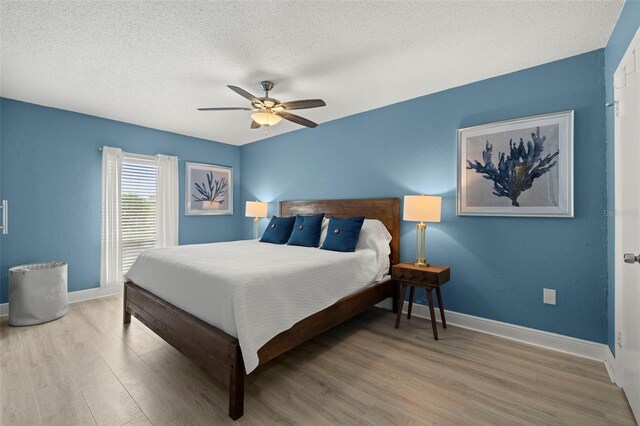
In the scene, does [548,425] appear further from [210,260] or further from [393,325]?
[210,260]

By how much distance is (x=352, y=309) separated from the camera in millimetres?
2650

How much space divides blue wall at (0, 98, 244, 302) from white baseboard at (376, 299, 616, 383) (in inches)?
174

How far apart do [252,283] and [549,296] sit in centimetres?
256

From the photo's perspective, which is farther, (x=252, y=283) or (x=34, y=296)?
(x=34, y=296)

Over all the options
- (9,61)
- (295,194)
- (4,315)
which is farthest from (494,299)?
(4,315)

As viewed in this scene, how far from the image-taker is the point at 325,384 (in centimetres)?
192

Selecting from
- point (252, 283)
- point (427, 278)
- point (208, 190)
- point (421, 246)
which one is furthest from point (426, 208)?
point (208, 190)

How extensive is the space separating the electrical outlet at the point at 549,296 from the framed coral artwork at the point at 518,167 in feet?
2.19

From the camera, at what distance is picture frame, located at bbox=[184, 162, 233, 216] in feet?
15.8

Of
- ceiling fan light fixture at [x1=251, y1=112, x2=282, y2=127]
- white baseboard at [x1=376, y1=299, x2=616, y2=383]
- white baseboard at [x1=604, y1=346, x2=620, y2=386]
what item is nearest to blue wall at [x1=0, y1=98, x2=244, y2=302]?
ceiling fan light fixture at [x1=251, y1=112, x2=282, y2=127]

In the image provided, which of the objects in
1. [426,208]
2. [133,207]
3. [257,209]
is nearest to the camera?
[426,208]

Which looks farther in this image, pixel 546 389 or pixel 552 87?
pixel 552 87

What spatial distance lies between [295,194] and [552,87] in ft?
11.1

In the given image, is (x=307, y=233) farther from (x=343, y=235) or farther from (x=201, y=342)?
(x=201, y=342)
